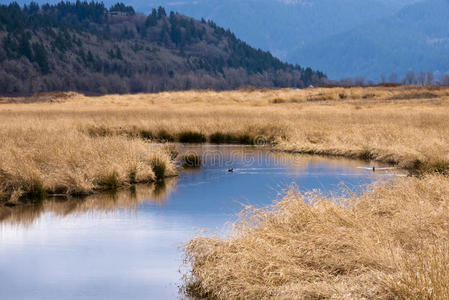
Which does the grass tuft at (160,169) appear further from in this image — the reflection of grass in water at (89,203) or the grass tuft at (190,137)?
the grass tuft at (190,137)

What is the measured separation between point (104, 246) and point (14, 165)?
5508 millimetres

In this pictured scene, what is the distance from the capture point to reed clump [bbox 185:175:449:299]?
8.26 metres

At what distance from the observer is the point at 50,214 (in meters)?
16.2

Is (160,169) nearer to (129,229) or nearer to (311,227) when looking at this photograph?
(129,229)

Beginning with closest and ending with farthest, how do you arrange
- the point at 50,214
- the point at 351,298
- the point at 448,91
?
the point at 351,298 → the point at 50,214 → the point at 448,91

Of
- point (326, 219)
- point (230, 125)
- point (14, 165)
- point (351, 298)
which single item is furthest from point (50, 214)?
point (230, 125)

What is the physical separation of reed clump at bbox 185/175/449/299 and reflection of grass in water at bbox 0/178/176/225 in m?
6.04

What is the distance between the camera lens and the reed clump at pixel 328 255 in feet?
27.1

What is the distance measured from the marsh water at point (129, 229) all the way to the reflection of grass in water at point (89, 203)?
25mm

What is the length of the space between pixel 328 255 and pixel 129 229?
6326 mm

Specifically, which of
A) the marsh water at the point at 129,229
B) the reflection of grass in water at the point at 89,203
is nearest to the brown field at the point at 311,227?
the reflection of grass in water at the point at 89,203

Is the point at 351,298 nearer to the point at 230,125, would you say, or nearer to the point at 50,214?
the point at 50,214

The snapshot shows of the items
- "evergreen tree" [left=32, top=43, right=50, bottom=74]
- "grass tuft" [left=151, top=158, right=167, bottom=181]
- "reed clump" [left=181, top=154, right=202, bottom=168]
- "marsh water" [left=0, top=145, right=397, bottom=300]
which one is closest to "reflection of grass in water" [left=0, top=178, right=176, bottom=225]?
"marsh water" [left=0, top=145, right=397, bottom=300]

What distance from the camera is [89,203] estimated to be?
17516 millimetres
